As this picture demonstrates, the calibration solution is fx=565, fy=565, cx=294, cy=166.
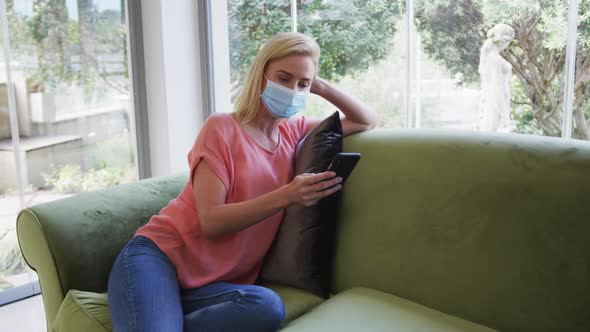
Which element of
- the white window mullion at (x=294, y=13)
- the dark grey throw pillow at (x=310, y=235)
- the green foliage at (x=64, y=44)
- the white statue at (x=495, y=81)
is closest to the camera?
the dark grey throw pillow at (x=310, y=235)

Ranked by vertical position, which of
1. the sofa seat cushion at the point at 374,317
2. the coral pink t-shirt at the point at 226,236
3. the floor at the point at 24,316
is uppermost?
the coral pink t-shirt at the point at 226,236

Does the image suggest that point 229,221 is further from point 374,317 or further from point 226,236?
point 374,317

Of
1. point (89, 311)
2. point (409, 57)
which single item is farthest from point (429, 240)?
point (409, 57)

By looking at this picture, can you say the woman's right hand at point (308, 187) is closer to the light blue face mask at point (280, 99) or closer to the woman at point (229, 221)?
the woman at point (229, 221)

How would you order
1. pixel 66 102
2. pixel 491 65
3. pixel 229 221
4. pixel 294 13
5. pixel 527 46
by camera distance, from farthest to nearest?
pixel 294 13
pixel 66 102
pixel 491 65
pixel 527 46
pixel 229 221

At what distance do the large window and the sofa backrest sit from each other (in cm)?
72

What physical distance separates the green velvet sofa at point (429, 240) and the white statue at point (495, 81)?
2.40ft

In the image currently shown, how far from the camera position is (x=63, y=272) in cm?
155

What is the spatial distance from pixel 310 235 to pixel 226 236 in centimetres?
25

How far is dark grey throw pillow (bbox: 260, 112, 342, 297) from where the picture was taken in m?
1.65

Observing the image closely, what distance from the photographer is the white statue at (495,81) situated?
2.26 meters

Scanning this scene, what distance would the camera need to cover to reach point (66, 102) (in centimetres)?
271

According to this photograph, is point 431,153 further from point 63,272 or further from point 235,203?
point 63,272

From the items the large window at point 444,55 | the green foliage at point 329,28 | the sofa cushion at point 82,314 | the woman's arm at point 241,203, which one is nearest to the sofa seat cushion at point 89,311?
the sofa cushion at point 82,314
